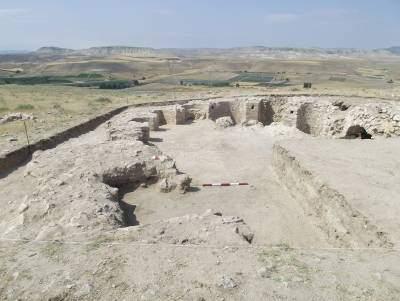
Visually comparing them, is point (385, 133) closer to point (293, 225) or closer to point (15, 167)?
point (293, 225)

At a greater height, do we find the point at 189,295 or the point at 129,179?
the point at 189,295

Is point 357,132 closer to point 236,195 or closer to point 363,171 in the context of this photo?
point 363,171

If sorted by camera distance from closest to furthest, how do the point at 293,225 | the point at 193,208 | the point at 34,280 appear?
the point at 34,280
the point at 293,225
the point at 193,208

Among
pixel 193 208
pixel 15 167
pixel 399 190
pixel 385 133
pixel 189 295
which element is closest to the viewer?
pixel 189 295

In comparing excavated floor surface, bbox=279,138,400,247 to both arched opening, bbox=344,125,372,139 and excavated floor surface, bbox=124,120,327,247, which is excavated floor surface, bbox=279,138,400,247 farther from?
arched opening, bbox=344,125,372,139

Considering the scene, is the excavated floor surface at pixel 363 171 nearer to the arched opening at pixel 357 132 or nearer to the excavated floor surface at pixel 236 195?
the excavated floor surface at pixel 236 195

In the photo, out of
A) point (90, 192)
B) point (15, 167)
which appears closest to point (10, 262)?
point (90, 192)

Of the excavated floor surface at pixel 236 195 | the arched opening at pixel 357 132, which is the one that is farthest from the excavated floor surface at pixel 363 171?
the arched opening at pixel 357 132

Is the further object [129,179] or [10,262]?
[129,179]

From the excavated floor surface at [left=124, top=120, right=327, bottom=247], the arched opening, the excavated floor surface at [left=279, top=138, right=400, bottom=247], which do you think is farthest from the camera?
the arched opening

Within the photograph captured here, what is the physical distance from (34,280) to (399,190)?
7.52 meters

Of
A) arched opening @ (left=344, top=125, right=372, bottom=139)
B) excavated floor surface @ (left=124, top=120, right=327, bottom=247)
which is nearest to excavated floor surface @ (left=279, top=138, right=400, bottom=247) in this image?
excavated floor surface @ (left=124, top=120, right=327, bottom=247)

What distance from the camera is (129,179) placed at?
35.6 feet

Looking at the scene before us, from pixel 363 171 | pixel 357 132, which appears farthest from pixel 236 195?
pixel 357 132
